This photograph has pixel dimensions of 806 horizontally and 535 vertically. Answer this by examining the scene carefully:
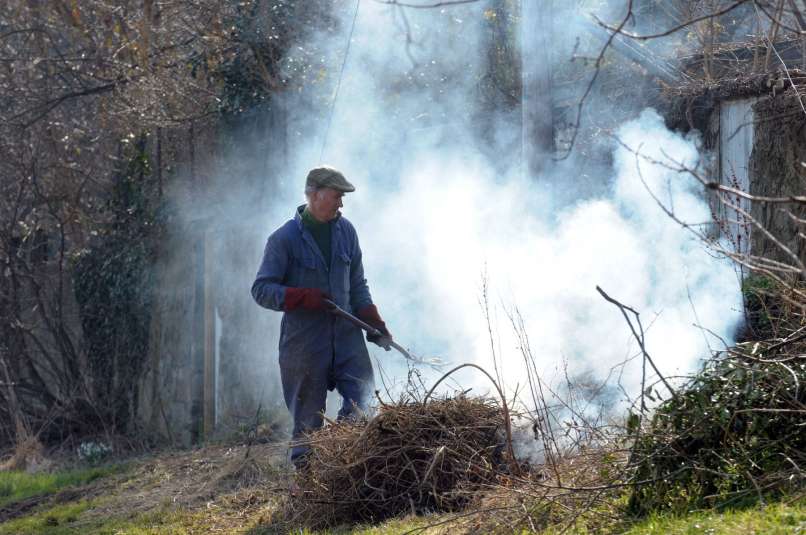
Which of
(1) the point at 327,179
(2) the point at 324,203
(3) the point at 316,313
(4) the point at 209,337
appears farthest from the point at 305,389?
(4) the point at 209,337

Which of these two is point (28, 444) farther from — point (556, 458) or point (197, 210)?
point (556, 458)

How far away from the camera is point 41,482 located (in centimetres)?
920

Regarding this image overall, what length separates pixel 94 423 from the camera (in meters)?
11.4

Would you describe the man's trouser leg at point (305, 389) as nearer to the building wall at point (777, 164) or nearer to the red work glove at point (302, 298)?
the red work glove at point (302, 298)

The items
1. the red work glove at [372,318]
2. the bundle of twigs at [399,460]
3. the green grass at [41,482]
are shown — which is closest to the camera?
the bundle of twigs at [399,460]

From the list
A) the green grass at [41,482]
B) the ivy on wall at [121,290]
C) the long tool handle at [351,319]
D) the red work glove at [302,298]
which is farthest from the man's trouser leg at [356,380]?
the ivy on wall at [121,290]

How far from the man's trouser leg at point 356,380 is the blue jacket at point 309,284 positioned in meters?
0.05

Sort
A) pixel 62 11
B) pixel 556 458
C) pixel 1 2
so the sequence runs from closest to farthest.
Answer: pixel 556 458 < pixel 62 11 < pixel 1 2

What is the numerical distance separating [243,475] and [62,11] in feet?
16.2

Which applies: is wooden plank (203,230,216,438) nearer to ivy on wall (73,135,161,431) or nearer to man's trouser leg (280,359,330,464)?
→ ivy on wall (73,135,161,431)

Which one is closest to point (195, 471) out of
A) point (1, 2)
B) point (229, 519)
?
point (229, 519)

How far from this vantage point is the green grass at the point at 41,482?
8.81 meters

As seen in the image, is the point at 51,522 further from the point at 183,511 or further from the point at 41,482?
the point at 41,482

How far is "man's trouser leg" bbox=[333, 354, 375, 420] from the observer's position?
22.2 ft
